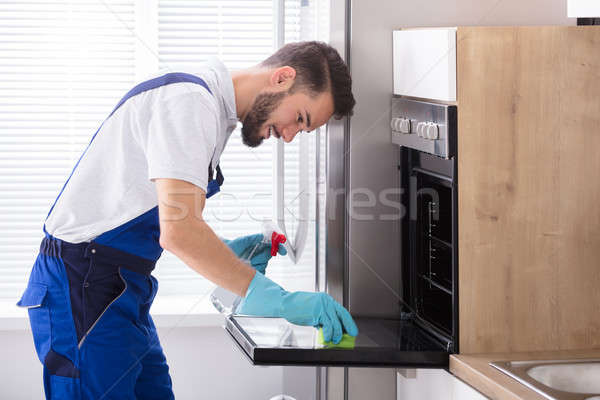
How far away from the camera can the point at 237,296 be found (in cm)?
178

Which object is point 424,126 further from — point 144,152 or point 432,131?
point 144,152

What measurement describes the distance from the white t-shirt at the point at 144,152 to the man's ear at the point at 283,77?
96 millimetres

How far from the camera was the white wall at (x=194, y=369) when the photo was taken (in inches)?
92.3

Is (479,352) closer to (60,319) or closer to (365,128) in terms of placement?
(365,128)

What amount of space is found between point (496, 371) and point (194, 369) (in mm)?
1362

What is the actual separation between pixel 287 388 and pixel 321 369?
1.18 feet

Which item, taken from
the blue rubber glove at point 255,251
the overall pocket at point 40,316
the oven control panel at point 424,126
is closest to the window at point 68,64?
the blue rubber glove at point 255,251

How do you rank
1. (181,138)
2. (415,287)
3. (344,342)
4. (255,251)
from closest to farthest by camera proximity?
(181,138) < (344,342) < (415,287) < (255,251)

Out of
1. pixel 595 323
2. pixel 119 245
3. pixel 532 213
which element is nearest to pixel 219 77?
pixel 119 245

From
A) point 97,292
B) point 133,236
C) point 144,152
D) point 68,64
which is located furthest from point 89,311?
point 68,64

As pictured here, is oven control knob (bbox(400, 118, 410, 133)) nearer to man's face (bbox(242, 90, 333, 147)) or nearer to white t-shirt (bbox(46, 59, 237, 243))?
man's face (bbox(242, 90, 333, 147))

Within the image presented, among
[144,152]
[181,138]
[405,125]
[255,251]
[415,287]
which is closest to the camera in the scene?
[181,138]

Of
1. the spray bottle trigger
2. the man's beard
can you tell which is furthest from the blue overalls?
the spray bottle trigger

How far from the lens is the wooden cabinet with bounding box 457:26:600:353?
1.38m
